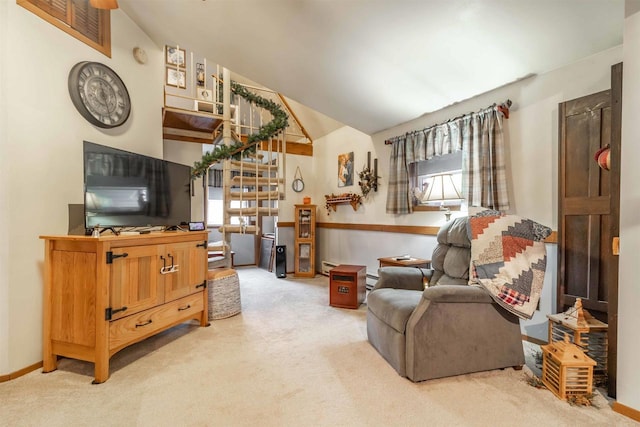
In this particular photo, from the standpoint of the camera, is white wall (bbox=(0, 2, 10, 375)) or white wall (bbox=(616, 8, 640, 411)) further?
white wall (bbox=(0, 2, 10, 375))

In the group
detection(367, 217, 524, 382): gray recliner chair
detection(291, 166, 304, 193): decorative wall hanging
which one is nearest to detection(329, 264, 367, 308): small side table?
detection(367, 217, 524, 382): gray recliner chair

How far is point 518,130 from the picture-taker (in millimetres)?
2518

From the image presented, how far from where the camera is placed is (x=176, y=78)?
148 inches

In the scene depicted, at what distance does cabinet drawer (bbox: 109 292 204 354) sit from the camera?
6.47 ft

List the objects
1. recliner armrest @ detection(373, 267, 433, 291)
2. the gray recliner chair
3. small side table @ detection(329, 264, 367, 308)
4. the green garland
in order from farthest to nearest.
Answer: the green garland < small side table @ detection(329, 264, 367, 308) < recliner armrest @ detection(373, 267, 433, 291) < the gray recliner chair

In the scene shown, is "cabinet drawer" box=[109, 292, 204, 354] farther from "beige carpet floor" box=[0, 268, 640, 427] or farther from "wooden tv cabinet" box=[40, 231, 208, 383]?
"beige carpet floor" box=[0, 268, 640, 427]

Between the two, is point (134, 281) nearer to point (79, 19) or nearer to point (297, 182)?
point (79, 19)

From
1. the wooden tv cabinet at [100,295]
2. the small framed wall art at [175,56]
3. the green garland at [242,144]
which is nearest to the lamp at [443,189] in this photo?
the green garland at [242,144]

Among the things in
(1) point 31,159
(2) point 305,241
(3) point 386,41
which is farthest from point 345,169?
(1) point 31,159

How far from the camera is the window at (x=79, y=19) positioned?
2.13 m

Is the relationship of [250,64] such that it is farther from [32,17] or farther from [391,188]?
[391,188]

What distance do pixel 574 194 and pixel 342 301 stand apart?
2.35 meters

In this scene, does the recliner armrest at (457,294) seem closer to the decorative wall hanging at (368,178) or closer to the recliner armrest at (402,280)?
the recliner armrest at (402,280)

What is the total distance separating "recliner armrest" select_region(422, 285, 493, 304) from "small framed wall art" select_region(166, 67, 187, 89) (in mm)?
3712
